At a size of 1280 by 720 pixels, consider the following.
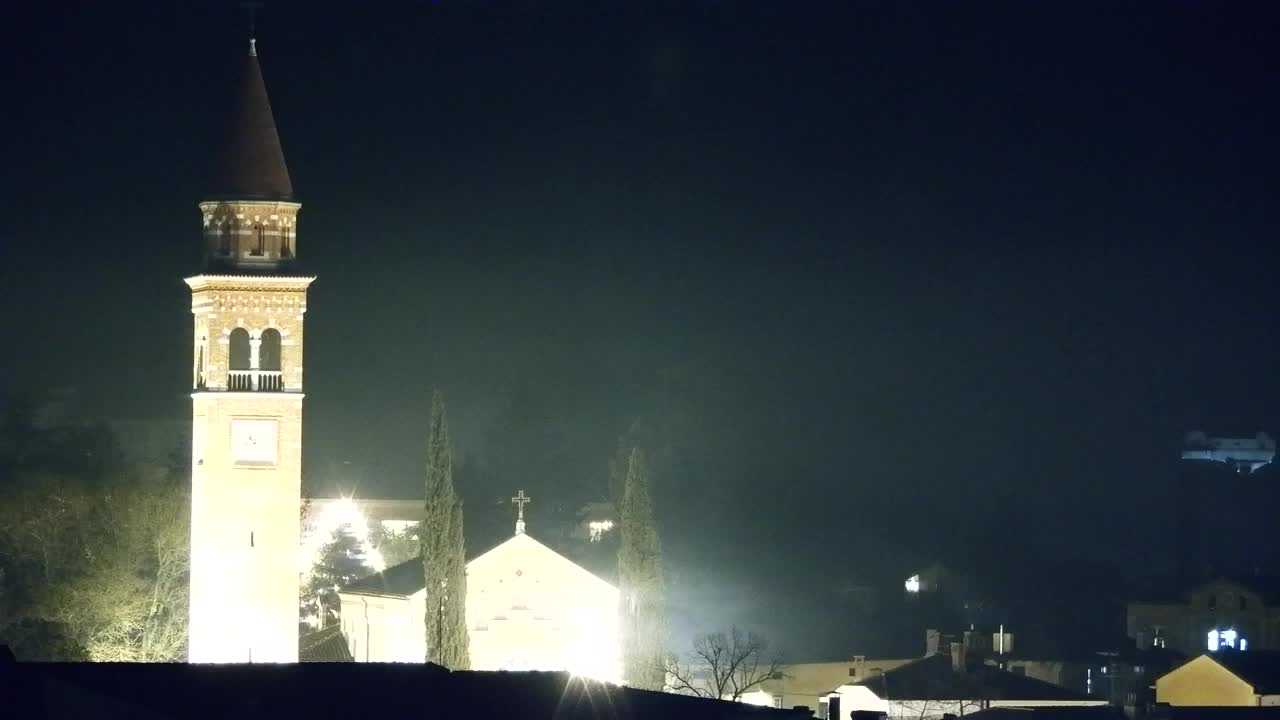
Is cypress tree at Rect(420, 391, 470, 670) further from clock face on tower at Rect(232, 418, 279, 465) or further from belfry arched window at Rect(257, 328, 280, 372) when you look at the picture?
clock face on tower at Rect(232, 418, 279, 465)

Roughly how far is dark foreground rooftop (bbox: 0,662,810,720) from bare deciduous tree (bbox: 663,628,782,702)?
117 feet

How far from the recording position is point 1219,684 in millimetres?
75125

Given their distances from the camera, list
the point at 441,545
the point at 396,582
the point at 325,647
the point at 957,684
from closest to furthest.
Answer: the point at 957,684 → the point at 441,545 → the point at 396,582 → the point at 325,647

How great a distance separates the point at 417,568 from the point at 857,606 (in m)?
27.9

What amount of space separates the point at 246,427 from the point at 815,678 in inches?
793

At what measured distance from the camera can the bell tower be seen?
69500mm

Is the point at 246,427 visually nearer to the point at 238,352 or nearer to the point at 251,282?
the point at 251,282

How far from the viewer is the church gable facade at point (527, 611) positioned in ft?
255

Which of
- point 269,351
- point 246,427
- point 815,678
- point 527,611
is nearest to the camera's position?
point 246,427

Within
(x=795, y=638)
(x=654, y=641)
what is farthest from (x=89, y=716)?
(x=795, y=638)

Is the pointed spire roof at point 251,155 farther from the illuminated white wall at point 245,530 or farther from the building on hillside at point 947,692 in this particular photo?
the building on hillside at point 947,692

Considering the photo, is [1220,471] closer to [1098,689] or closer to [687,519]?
[687,519]

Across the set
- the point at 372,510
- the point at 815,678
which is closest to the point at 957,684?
the point at 815,678

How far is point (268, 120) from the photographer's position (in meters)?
71.3
